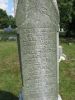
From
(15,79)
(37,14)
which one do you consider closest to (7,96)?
(15,79)

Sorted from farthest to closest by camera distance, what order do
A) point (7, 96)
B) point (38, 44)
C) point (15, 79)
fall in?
point (15, 79)
point (7, 96)
point (38, 44)

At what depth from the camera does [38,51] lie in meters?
7.58

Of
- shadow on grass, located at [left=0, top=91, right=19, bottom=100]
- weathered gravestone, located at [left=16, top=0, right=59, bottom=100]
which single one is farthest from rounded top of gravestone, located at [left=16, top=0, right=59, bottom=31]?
shadow on grass, located at [left=0, top=91, right=19, bottom=100]

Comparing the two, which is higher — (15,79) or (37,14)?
(37,14)

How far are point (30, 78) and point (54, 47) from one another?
38.9 inches

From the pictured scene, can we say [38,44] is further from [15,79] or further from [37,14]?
[15,79]

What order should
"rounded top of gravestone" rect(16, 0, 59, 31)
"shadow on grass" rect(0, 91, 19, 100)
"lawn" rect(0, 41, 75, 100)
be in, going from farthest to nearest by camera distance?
"lawn" rect(0, 41, 75, 100)
"shadow on grass" rect(0, 91, 19, 100)
"rounded top of gravestone" rect(16, 0, 59, 31)

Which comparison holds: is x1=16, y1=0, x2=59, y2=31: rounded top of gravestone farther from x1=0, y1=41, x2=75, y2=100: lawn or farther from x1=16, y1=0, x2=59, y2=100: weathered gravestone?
x1=0, y1=41, x2=75, y2=100: lawn

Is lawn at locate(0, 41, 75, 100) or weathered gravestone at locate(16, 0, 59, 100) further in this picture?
lawn at locate(0, 41, 75, 100)

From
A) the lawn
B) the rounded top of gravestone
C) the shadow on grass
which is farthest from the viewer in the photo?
the lawn

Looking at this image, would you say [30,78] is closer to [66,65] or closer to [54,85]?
[54,85]

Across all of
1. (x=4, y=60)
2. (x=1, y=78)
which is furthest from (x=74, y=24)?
(x=1, y=78)

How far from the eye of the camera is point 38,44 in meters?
7.55

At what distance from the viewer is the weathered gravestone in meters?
7.38
